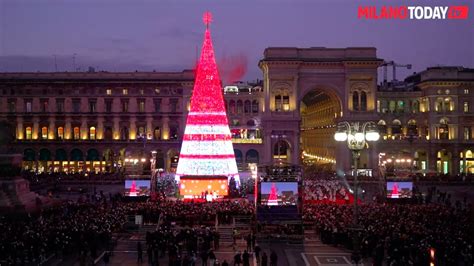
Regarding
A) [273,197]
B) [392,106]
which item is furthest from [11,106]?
[273,197]

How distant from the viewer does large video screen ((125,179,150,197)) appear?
43125mm

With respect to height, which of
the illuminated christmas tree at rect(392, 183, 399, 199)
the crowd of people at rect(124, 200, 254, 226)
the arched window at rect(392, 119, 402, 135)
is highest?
the arched window at rect(392, 119, 402, 135)

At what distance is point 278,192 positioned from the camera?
34.9 metres

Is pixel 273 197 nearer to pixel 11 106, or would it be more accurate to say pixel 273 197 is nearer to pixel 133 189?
pixel 133 189

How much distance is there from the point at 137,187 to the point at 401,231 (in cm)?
2166

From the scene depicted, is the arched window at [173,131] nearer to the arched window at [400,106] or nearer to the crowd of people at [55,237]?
the arched window at [400,106]

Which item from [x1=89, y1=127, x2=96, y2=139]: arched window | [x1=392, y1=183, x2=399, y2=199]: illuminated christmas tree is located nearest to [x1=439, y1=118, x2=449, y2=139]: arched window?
[x1=392, y1=183, x2=399, y2=199]: illuminated christmas tree

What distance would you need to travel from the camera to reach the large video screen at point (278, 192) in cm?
3472

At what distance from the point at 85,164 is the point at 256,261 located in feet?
159

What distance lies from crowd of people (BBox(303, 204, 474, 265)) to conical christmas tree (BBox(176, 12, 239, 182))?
8.00m

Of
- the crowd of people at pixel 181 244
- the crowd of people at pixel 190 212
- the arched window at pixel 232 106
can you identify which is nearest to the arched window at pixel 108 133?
the arched window at pixel 232 106

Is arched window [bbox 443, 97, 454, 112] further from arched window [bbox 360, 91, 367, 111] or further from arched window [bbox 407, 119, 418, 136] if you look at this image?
arched window [bbox 360, 91, 367, 111]

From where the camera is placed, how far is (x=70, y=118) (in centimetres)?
7081

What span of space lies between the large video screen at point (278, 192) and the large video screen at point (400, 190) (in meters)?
10.6
